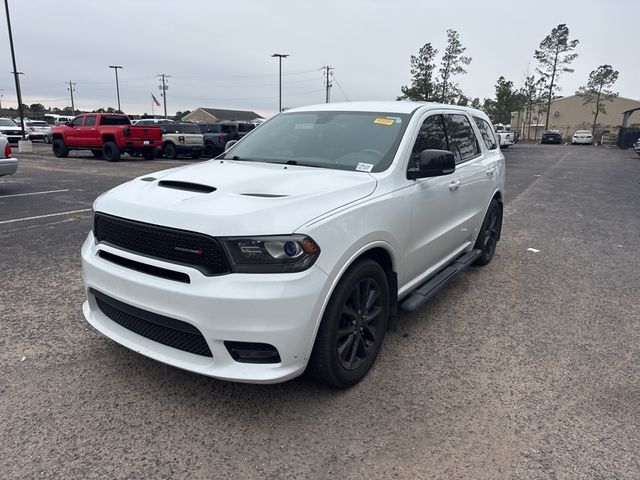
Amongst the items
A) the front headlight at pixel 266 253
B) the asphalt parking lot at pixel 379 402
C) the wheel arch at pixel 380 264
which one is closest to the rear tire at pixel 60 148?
the asphalt parking lot at pixel 379 402

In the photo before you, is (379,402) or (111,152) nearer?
(379,402)

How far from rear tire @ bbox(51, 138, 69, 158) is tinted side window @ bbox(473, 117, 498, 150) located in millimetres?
19642

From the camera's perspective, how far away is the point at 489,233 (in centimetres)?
569

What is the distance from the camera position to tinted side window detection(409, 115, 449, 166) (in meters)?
3.68

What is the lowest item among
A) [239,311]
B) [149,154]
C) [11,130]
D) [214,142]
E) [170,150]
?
[149,154]

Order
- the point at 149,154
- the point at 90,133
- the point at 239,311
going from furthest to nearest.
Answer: the point at 149,154
the point at 90,133
the point at 239,311

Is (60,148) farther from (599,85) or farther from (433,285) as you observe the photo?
(599,85)

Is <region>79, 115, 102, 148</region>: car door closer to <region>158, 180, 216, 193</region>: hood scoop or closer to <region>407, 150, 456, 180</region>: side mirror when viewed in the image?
<region>158, 180, 216, 193</region>: hood scoop

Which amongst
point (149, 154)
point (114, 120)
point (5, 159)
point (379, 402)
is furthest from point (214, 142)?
point (379, 402)

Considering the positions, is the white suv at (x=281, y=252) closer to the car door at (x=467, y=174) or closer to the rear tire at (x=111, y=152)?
the car door at (x=467, y=174)

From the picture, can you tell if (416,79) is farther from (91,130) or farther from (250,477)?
(250,477)

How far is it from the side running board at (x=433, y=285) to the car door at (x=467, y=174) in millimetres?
206

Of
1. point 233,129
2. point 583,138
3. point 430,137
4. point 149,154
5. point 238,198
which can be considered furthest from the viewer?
point 583,138

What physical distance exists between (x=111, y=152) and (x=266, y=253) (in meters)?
18.4
